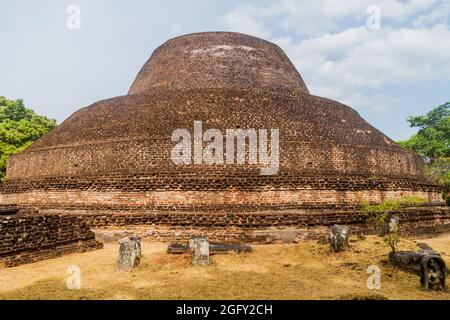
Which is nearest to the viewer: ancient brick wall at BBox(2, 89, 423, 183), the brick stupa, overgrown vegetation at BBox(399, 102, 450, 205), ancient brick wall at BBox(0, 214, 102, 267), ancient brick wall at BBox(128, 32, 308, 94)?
ancient brick wall at BBox(0, 214, 102, 267)

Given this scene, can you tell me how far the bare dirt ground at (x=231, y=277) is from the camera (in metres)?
5.52

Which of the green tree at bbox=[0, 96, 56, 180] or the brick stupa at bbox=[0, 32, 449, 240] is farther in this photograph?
the green tree at bbox=[0, 96, 56, 180]

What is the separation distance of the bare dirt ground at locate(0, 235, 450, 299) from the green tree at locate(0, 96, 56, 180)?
45.0ft

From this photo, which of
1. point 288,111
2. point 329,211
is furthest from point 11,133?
point 329,211

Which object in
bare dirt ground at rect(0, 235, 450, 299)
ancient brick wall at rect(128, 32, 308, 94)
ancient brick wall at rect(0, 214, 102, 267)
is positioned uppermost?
ancient brick wall at rect(128, 32, 308, 94)

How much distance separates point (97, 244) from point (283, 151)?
605cm

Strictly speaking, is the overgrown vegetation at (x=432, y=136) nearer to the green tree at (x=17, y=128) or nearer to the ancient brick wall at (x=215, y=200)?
the ancient brick wall at (x=215, y=200)

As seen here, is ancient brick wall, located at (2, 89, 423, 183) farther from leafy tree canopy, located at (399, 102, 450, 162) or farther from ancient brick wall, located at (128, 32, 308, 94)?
leafy tree canopy, located at (399, 102, 450, 162)

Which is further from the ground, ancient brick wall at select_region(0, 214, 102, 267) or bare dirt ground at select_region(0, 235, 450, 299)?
ancient brick wall at select_region(0, 214, 102, 267)

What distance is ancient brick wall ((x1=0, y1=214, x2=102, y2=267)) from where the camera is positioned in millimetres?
7748

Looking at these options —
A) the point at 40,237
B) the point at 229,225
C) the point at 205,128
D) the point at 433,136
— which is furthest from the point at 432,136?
the point at 40,237

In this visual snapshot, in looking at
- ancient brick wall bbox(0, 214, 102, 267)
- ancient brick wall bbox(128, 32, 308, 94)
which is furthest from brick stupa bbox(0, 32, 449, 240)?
ancient brick wall bbox(128, 32, 308, 94)

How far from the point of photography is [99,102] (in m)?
15.9

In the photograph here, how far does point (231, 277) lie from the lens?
6535 millimetres
